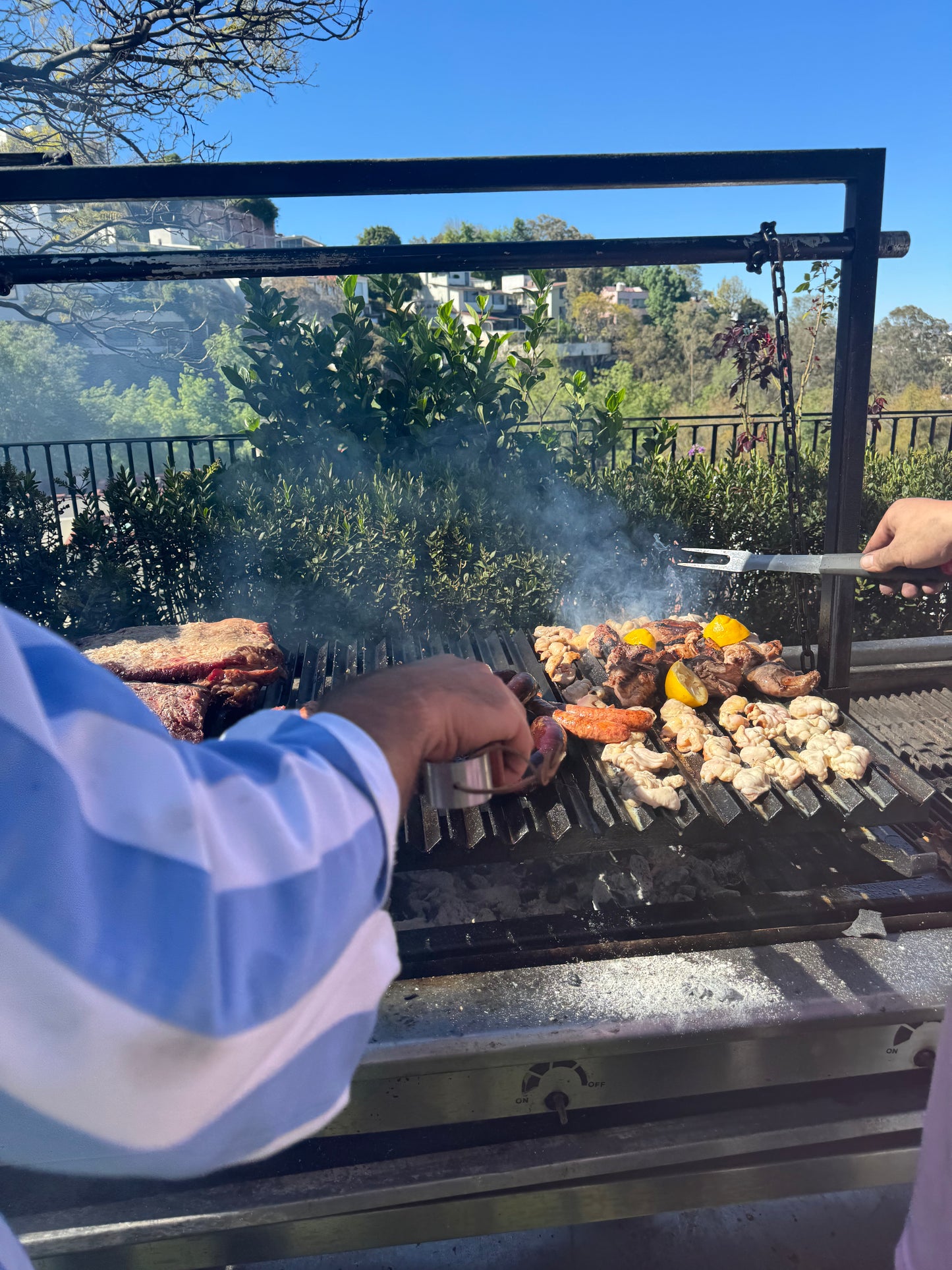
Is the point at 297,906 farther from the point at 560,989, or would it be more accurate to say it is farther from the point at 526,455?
the point at 526,455

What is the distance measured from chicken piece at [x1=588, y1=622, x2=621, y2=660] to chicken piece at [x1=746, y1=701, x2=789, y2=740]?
701 mm

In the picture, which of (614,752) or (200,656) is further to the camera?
(200,656)

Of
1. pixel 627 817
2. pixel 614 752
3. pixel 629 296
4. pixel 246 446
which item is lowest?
pixel 627 817

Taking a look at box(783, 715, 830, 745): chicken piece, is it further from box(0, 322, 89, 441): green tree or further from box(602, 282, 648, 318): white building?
box(602, 282, 648, 318): white building

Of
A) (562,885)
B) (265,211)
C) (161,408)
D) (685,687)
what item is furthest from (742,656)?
(265,211)

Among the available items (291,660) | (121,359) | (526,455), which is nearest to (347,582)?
(291,660)

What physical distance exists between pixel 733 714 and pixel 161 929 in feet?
8.36

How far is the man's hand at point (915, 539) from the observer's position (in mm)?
2199

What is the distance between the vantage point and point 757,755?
2566mm

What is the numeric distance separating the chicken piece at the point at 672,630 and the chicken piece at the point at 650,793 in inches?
41.0

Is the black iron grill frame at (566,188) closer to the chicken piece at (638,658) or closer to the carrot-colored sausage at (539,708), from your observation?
the chicken piece at (638,658)

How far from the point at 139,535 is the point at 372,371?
212 centimetres

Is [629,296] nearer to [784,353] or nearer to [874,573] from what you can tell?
[784,353]

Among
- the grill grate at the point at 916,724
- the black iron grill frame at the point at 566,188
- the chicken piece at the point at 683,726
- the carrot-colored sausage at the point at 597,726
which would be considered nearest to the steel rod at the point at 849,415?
the black iron grill frame at the point at 566,188
